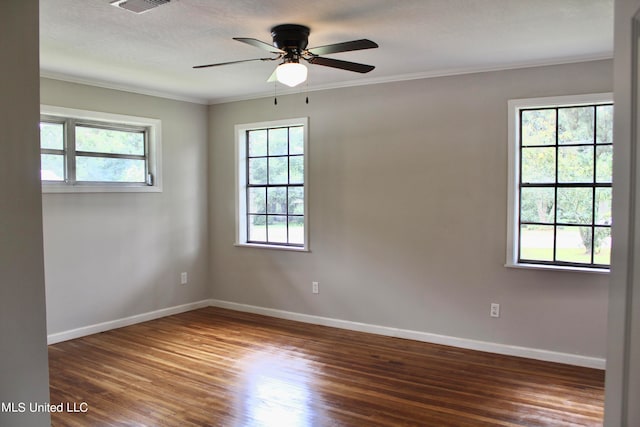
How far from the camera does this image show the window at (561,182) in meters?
3.81

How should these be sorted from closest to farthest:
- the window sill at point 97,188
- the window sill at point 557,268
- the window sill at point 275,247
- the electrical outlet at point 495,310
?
1. the window sill at point 557,268
2. the electrical outlet at point 495,310
3. the window sill at point 97,188
4. the window sill at point 275,247

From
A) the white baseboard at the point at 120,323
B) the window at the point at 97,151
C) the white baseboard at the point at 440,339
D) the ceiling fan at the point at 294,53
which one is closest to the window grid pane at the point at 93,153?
the window at the point at 97,151

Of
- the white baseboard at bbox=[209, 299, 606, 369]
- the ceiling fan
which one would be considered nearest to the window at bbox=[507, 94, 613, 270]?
the white baseboard at bbox=[209, 299, 606, 369]

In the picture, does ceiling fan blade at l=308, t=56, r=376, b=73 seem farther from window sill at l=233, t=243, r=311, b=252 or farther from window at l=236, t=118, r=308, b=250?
window sill at l=233, t=243, r=311, b=252

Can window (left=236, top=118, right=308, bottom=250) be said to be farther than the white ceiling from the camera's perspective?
Yes

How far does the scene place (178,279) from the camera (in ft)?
18.5

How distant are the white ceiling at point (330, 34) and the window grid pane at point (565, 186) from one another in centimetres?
52

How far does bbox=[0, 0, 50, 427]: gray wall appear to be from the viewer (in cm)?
150

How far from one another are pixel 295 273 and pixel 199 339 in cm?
127

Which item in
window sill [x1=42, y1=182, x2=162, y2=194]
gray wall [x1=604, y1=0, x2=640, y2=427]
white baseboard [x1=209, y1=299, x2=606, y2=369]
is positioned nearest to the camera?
gray wall [x1=604, y1=0, x2=640, y2=427]

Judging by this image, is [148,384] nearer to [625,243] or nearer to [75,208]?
[75,208]

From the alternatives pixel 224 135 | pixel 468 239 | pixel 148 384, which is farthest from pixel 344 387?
pixel 224 135

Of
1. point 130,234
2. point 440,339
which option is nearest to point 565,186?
point 440,339

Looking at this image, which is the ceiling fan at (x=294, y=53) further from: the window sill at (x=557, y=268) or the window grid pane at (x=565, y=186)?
the window sill at (x=557, y=268)
